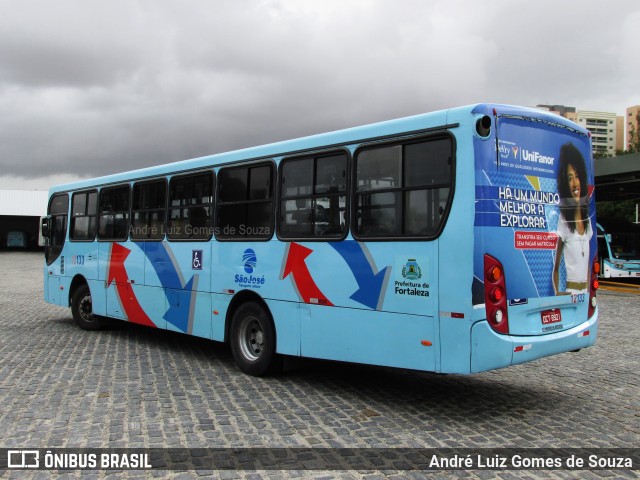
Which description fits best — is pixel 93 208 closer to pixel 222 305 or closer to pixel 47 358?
pixel 47 358

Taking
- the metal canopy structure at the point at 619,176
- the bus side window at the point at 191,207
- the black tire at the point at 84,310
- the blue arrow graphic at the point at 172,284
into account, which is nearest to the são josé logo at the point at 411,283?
the bus side window at the point at 191,207

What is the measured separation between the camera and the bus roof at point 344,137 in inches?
→ 219

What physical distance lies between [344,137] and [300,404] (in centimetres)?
291

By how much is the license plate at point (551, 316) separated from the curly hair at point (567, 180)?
0.90 m

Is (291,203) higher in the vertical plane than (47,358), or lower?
higher

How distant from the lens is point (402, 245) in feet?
19.2

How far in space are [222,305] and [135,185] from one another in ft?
10.7

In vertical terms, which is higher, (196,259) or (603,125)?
(603,125)

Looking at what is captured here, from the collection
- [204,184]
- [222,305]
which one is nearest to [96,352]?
[222,305]

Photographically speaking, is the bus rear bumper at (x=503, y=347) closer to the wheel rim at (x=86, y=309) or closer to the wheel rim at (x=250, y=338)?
the wheel rim at (x=250, y=338)

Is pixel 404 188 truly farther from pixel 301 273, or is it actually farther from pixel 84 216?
pixel 84 216

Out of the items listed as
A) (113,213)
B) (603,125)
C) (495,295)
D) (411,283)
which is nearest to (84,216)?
(113,213)

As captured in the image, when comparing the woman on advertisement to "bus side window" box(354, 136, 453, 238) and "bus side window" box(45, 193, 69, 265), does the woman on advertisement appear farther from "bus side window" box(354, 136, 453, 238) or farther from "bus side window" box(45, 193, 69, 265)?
"bus side window" box(45, 193, 69, 265)

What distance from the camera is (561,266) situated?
6039 mm
